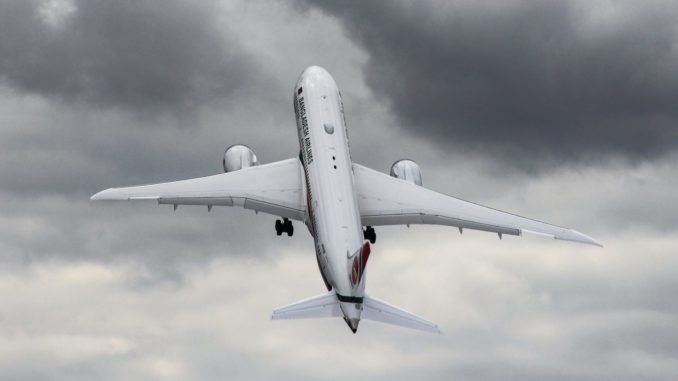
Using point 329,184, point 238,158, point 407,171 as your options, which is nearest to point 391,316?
point 329,184

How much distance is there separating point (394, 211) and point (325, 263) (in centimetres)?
880

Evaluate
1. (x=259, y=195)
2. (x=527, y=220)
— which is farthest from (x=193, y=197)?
(x=527, y=220)

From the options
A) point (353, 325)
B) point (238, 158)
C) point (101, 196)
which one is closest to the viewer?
point (353, 325)

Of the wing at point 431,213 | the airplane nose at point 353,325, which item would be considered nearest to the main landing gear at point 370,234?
the wing at point 431,213

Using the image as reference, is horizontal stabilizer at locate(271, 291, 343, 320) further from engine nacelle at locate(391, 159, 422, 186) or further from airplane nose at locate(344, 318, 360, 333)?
engine nacelle at locate(391, 159, 422, 186)

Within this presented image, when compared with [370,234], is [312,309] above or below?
below

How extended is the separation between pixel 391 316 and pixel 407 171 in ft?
55.2

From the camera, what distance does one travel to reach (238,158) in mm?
66438

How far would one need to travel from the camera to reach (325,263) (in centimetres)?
5419

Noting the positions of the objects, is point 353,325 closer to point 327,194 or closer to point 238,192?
point 327,194

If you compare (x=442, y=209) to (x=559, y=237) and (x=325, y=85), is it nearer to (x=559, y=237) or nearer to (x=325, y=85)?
(x=559, y=237)

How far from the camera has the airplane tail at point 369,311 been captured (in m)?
51.3

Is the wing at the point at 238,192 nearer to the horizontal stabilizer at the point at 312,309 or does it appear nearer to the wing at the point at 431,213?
the wing at the point at 431,213

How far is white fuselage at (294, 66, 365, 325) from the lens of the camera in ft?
173
